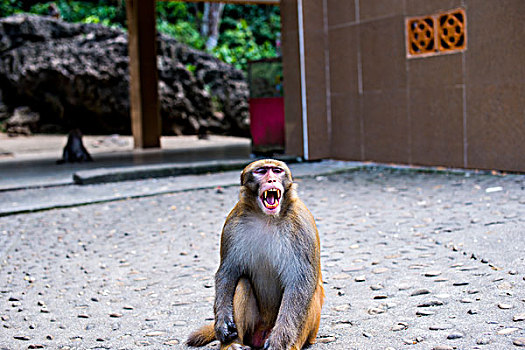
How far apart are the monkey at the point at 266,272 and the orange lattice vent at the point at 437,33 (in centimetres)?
697

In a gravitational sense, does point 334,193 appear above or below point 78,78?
below

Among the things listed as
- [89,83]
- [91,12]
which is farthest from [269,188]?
[91,12]

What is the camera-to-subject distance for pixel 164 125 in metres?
20.4

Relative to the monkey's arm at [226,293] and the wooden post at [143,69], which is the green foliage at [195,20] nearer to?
the wooden post at [143,69]

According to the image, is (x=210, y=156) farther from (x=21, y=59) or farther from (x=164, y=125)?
(x=21, y=59)

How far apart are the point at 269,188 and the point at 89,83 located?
17.3m

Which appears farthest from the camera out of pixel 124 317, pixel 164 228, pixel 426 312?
pixel 164 228

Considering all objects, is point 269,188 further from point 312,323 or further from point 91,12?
point 91,12

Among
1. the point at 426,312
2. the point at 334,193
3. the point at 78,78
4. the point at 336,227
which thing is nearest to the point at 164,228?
the point at 336,227

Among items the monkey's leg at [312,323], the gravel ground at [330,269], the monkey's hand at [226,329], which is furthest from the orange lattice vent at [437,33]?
the monkey's hand at [226,329]

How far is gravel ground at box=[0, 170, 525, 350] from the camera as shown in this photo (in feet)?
12.5

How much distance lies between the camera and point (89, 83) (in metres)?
19.2

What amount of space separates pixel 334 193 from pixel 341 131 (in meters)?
3.07

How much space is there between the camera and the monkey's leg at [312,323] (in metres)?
3.16
